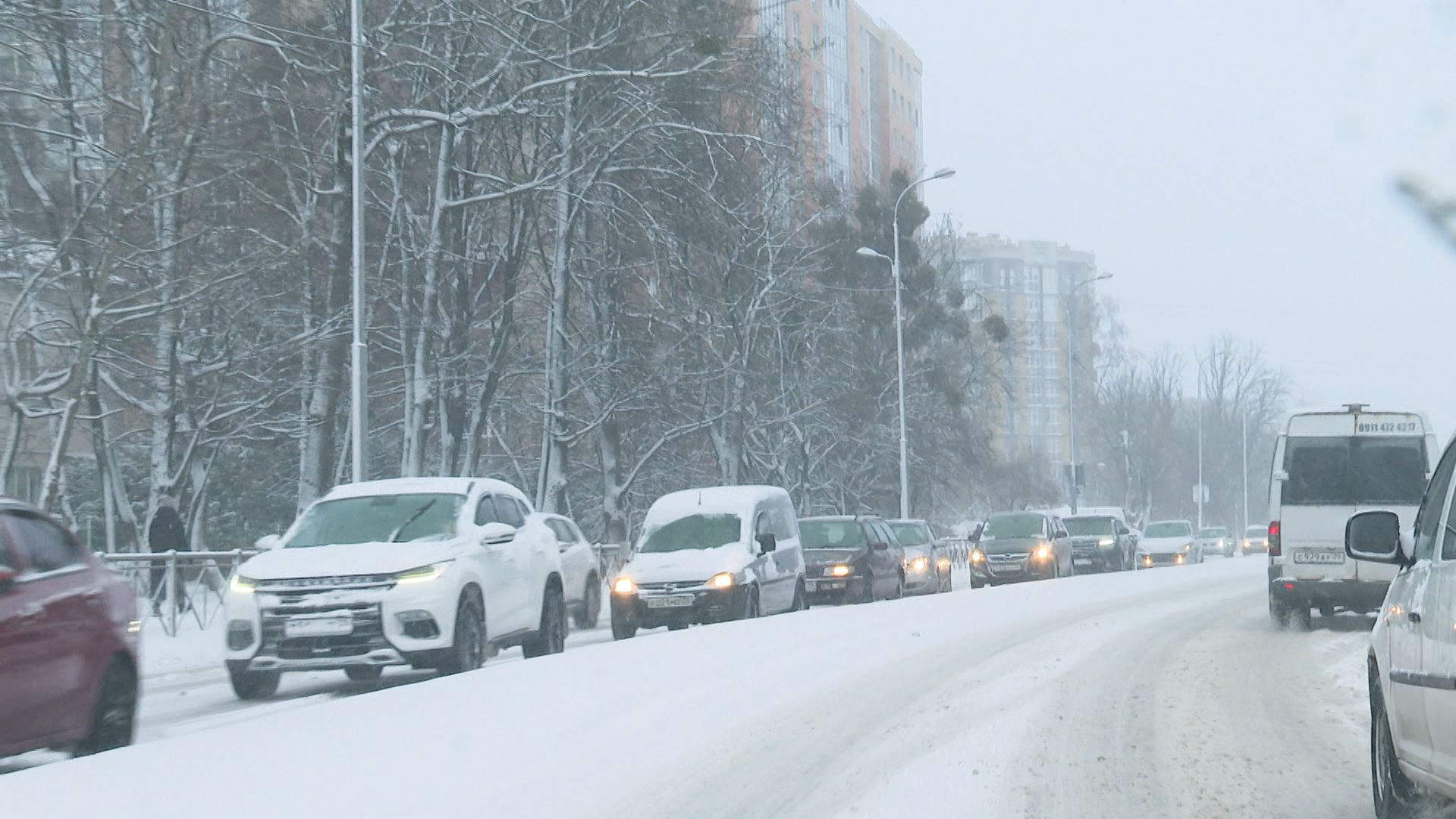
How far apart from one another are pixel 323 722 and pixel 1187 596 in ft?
70.6

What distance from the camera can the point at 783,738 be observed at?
9703 mm

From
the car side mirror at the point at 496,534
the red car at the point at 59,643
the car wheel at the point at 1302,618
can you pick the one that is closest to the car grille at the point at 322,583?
the car side mirror at the point at 496,534

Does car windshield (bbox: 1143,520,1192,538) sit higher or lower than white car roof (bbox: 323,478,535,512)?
lower

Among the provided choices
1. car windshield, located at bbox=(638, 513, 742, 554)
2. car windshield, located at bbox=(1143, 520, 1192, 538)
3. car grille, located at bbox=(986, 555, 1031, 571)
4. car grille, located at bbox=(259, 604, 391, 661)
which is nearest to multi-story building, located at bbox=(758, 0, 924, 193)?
car windshield, located at bbox=(1143, 520, 1192, 538)

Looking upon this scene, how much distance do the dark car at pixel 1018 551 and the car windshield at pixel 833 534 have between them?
27.7ft

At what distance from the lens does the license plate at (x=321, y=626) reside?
13656mm

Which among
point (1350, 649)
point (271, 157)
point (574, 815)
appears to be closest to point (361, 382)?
point (271, 157)

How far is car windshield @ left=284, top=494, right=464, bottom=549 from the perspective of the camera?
49.2ft

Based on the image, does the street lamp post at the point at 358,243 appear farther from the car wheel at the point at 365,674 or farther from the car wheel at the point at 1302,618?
the car wheel at the point at 1302,618

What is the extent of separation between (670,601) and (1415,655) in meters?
14.9

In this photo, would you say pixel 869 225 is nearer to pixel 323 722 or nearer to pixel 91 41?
pixel 91 41

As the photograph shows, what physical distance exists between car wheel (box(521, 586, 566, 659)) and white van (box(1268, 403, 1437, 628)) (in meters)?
7.85

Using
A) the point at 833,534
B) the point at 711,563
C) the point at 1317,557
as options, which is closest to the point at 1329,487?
the point at 1317,557

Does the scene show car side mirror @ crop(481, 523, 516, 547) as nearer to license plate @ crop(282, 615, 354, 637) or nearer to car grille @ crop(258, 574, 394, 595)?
car grille @ crop(258, 574, 394, 595)
